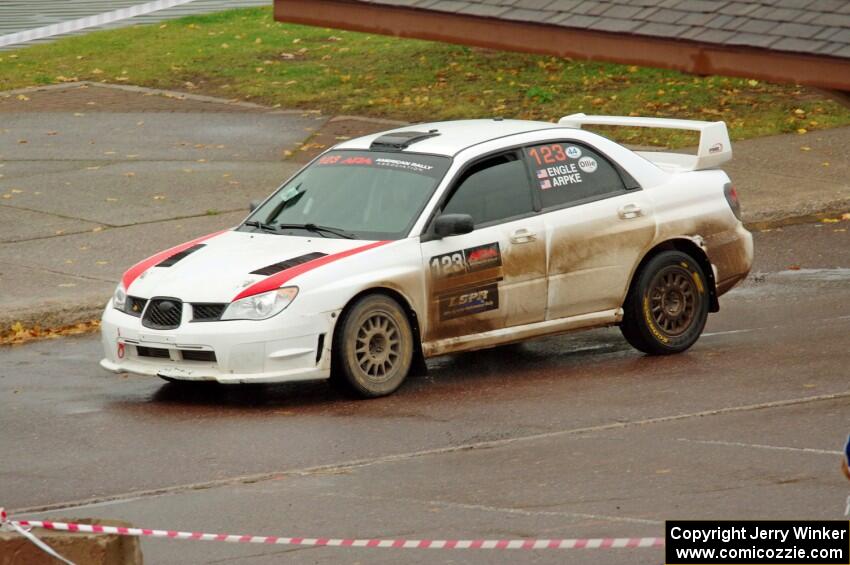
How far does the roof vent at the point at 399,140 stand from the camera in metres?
11.3

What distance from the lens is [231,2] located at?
3694 centimetres

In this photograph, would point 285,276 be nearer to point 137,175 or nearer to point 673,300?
point 673,300

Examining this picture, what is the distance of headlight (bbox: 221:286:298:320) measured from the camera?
10008mm

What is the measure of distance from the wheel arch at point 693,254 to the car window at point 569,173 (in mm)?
503


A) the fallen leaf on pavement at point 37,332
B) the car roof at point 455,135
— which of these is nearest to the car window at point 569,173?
the car roof at point 455,135

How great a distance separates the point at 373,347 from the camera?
10.3 metres

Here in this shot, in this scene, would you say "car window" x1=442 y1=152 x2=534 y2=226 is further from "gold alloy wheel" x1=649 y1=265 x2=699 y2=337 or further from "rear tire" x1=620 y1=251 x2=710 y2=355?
"gold alloy wheel" x1=649 y1=265 x2=699 y2=337

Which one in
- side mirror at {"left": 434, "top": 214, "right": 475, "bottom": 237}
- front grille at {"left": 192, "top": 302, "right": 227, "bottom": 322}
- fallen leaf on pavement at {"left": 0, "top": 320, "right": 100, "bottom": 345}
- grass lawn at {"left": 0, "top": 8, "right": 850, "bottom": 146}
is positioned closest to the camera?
front grille at {"left": 192, "top": 302, "right": 227, "bottom": 322}

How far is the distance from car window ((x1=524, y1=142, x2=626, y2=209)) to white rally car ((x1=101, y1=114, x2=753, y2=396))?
1cm

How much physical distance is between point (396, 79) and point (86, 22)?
36.5 ft

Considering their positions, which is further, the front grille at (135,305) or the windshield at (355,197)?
the windshield at (355,197)

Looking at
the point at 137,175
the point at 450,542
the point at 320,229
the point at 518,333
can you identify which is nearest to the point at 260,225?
the point at 320,229

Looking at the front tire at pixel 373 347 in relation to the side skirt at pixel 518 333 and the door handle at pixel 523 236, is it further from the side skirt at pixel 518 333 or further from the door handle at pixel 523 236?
the door handle at pixel 523 236

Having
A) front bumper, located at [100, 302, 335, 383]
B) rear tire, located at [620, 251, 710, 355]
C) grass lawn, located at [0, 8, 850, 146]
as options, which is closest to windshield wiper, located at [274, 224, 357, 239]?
front bumper, located at [100, 302, 335, 383]
